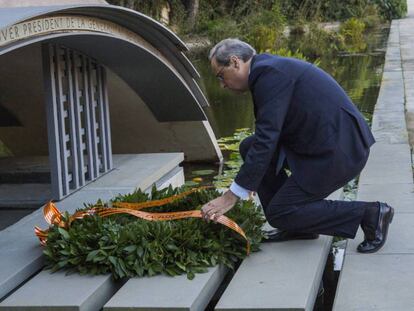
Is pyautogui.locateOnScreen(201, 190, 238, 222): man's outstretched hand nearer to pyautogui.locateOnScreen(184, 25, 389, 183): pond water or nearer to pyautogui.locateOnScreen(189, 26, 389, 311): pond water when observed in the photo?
pyautogui.locateOnScreen(189, 26, 389, 311): pond water

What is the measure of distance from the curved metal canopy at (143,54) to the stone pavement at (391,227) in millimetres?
2076

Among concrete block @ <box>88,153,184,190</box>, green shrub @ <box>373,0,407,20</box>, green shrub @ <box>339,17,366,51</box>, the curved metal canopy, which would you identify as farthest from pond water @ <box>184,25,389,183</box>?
green shrub @ <box>373,0,407,20</box>

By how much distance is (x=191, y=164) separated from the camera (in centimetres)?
954

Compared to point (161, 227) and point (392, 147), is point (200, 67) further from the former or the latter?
point (161, 227)

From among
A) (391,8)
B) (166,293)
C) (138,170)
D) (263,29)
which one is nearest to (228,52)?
(166,293)

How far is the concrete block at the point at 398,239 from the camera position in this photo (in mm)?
4758

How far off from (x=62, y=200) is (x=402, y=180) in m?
2.77

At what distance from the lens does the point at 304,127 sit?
4.48 metres

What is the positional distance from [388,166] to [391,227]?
7.04 feet

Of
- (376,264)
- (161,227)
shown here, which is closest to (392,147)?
(376,264)

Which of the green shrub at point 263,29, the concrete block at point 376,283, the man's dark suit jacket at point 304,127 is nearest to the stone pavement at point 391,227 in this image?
the concrete block at point 376,283

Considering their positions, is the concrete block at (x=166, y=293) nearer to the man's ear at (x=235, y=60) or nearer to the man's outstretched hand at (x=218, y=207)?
the man's outstretched hand at (x=218, y=207)

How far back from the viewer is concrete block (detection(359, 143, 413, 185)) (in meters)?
6.76

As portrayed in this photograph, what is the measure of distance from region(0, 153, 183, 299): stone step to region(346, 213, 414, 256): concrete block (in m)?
1.90
